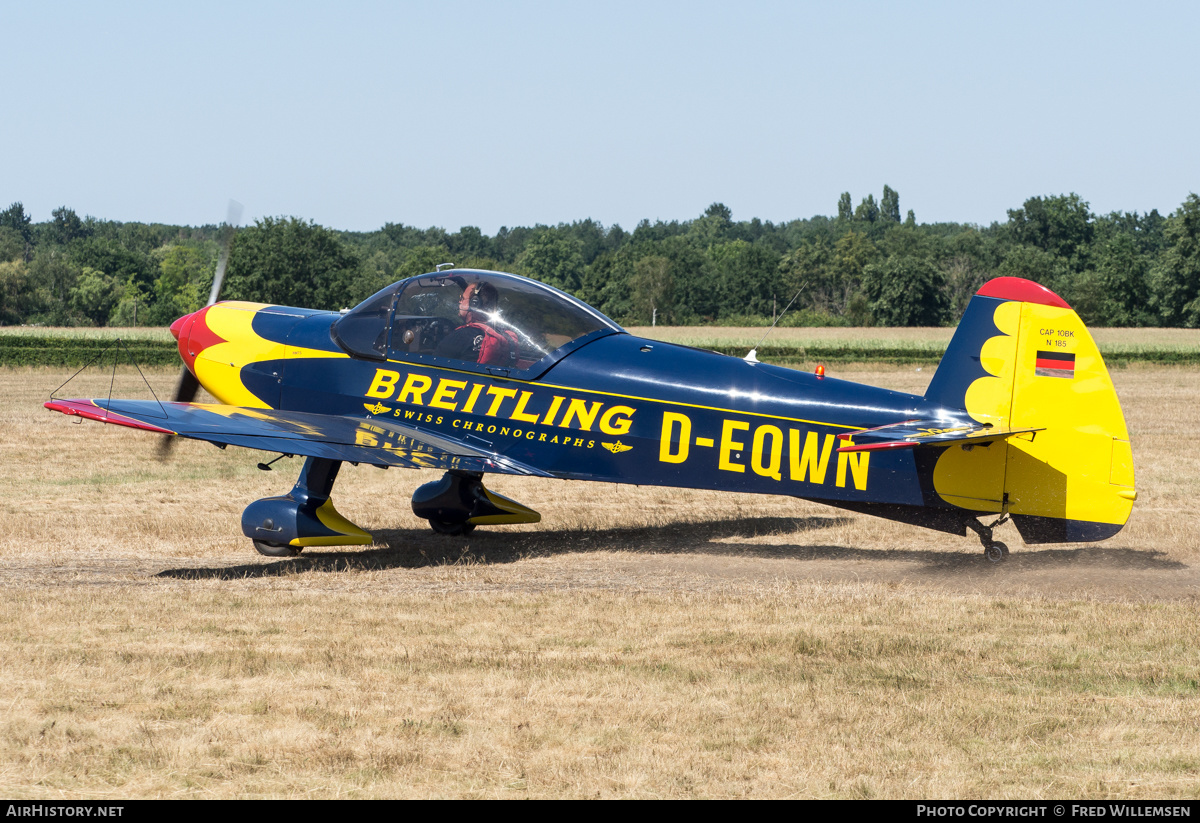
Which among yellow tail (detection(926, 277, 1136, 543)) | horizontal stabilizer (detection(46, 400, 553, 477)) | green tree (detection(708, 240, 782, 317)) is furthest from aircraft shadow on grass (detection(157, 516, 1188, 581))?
green tree (detection(708, 240, 782, 317))

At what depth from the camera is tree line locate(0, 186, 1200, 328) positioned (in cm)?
6925

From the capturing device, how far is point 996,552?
29.7 feet

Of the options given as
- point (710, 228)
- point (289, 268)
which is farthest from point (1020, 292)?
point (710, 228)

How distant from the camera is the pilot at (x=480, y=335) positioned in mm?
9656

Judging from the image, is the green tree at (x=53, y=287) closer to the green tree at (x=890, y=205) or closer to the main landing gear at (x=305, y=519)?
the main landing gear at (x=305, y=519)

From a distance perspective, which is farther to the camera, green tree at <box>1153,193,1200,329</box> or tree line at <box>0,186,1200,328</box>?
green tree at <box>1153,193,1200,329</box>

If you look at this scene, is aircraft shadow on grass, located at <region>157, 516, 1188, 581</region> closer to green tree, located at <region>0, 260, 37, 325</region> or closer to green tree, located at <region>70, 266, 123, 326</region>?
green tree, located at <region>0, 260, 37, 325</region>

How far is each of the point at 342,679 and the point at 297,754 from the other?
1.18 metres

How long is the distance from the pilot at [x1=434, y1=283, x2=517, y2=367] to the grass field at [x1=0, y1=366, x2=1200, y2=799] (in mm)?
1760

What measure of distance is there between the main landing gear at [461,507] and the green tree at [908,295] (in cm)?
6859

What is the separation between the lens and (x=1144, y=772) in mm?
4676

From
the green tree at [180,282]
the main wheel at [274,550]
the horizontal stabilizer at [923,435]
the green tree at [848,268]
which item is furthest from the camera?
the green tree at [848,268]

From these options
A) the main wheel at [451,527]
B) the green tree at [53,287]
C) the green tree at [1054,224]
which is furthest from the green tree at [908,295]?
the main wheel at [451,527]

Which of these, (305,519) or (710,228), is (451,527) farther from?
(710,228)
